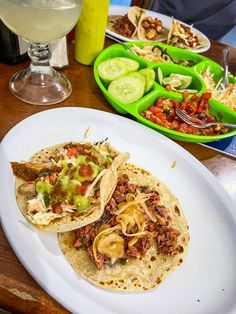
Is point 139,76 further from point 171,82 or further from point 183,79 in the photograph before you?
point 183,79

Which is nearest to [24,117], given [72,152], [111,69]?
[72,152]

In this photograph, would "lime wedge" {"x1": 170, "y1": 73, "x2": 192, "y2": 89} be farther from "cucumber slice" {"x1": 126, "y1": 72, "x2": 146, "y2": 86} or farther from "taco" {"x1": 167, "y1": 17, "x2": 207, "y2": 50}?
"taco" {"x1": 167, "y1": 17, "x2": 207, "y2": 50}

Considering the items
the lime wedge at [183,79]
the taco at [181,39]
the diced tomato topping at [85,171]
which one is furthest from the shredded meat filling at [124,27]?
the diced tomato topping at [85,171]

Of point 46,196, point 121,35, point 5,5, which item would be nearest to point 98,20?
point 121,35

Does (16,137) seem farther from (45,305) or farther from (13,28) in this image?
(45,305)

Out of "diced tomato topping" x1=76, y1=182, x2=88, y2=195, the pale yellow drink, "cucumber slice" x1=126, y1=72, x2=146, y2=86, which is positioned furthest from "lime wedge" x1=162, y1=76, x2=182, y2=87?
"diced tomato topping" x1=76, y1=182, x2=88, y2=195

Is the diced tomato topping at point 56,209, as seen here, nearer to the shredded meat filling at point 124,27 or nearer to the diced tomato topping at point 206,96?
the diced tomato topping at point 206,96

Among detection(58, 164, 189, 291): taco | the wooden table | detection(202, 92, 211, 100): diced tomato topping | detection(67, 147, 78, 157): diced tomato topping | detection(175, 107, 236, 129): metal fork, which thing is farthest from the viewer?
detection(202, 92, 211, 100): diced tomato topping
